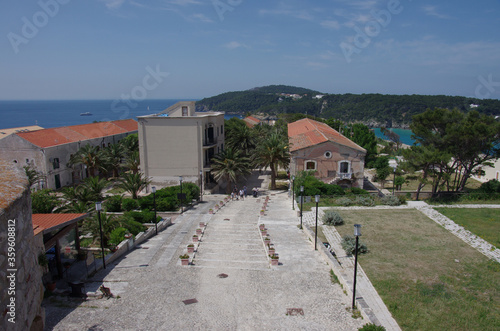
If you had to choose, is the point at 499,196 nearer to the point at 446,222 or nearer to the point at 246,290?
the point at 446,222

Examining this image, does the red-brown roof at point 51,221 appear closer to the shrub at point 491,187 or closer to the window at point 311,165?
the window at point 311,165

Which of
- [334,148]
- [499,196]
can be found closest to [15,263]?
[334,148]

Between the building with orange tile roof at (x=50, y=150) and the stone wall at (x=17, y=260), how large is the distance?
2850cm

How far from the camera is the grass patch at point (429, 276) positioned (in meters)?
13.4

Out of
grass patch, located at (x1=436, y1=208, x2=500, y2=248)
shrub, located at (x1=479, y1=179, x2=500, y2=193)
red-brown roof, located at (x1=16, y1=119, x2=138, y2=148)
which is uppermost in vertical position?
red-brown roof, located at (x1=16, y1=119, x2=138, y2=148)

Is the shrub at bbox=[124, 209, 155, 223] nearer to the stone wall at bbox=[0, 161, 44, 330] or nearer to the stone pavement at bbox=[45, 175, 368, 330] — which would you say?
the stone pavement at bbox=[45, 175, 368, 330]

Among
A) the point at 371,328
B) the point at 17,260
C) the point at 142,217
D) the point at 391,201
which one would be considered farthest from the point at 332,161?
the point at 17,260

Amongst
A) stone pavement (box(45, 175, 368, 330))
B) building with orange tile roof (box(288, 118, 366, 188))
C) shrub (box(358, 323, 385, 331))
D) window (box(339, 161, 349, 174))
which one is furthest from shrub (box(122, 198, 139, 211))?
window (box(339, 161, 349, 174))

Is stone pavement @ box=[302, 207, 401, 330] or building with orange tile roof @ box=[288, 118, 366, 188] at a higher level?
building with orange tile roof @ box=[288, 118, 366, 188]

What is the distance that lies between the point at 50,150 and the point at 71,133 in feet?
23.8

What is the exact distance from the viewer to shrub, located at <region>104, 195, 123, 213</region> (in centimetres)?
2755

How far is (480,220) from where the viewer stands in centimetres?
2620

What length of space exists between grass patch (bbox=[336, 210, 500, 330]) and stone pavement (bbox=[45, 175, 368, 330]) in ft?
8.36

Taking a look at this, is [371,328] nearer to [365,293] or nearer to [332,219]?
[365,293]
